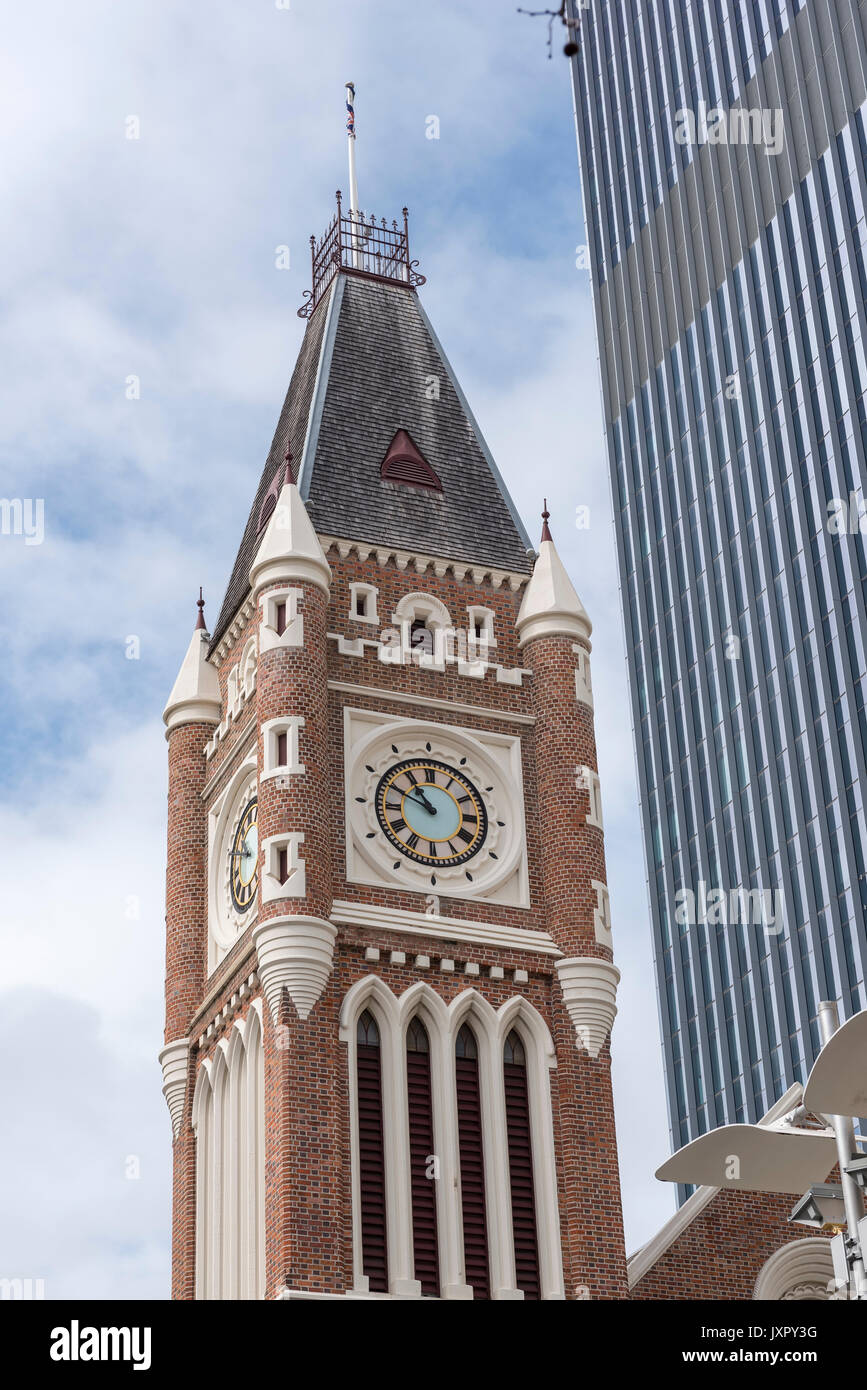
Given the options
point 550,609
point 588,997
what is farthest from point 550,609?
point 588,997

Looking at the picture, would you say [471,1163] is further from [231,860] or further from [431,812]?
[231,860]

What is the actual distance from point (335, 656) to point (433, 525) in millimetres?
5060

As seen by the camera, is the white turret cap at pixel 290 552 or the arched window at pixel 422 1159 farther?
the white turret cap at pixel 290 552

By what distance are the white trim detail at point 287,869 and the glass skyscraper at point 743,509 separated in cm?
5388

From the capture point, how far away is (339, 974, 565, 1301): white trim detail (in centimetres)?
4034

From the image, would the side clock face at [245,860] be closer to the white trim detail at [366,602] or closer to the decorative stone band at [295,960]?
the decorative stone band at [295,960]

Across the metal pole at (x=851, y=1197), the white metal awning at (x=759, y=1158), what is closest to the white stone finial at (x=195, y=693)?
the white metal awning at (x=759, y=1158)

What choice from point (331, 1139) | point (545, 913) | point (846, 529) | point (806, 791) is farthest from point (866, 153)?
point (331, 1139)

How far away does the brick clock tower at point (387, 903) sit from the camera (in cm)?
4084

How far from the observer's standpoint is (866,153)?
103m

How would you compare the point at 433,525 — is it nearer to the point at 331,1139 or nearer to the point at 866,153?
the point at 331,1139

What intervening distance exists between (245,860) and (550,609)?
8.57m

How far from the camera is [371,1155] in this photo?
41.1 metres

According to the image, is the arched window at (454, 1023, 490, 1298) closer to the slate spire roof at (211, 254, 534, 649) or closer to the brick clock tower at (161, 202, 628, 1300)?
the brick clock tower at (161, 202, 628, 1300)
